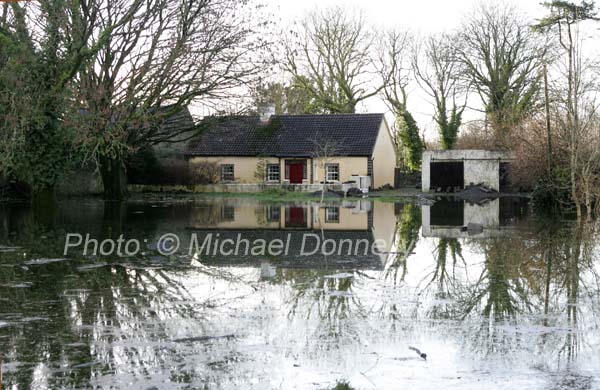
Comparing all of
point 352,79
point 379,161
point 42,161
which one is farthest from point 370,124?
point 42,161

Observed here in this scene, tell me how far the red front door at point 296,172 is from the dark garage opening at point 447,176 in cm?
792

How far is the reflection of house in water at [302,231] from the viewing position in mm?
12195

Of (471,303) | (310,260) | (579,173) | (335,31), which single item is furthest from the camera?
(335,31)

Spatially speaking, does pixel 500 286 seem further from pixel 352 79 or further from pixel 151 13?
pixel 352 79

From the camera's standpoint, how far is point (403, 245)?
14.7m

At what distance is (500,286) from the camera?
970 cm

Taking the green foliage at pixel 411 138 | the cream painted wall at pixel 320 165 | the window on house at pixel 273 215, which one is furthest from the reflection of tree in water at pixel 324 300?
the green foliage at pixel 411 138

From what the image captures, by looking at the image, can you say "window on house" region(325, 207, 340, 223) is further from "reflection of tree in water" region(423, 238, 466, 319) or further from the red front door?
the red front door

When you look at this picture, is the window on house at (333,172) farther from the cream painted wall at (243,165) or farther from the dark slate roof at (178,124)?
the dark slate roof at (178,124)

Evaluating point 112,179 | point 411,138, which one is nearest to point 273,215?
point 112,179

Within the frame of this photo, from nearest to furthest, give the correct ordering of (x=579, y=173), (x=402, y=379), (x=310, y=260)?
(x=402, y=379), (x=310, y=260), (x=579, y=173)

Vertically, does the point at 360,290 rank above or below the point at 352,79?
below

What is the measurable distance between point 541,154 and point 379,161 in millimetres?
19930

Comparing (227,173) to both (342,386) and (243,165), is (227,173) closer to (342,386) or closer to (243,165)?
(243,165)
